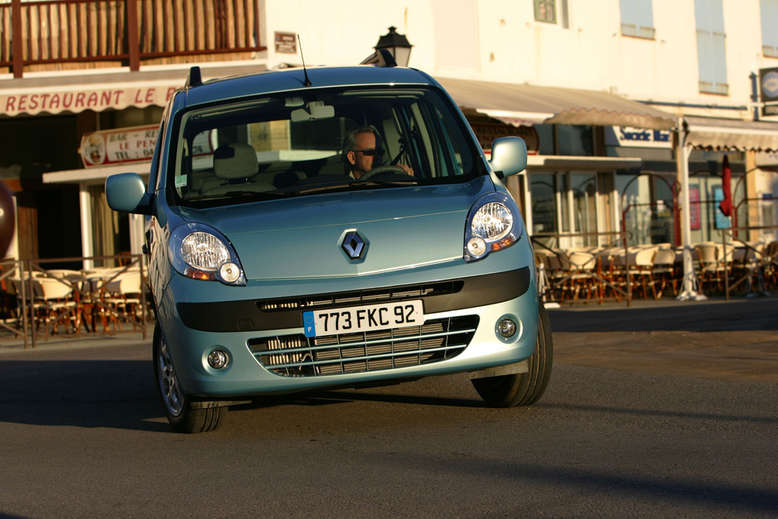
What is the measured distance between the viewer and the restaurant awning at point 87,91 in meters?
20.4

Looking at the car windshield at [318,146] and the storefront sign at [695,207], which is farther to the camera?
the storefront sign at [695,207]

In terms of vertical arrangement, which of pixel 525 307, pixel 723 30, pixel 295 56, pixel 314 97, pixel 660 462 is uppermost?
pixel 723 30

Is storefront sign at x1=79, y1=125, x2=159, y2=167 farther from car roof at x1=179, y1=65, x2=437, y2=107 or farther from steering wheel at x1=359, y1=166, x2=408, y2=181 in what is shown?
steering wheel at x1=359, y1=166, x2=408, y2=181

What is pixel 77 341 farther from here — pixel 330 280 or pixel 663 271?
pixel 330 280

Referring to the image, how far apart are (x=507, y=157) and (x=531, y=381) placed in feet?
4.07

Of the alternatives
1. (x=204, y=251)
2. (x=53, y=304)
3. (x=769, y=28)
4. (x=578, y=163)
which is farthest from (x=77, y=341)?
(x=769, y=28)

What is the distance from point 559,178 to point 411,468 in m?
22.2

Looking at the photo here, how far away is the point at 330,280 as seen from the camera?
20.5ft

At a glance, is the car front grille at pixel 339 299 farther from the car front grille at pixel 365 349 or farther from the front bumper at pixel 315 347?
the car front grille at pixel 365 349

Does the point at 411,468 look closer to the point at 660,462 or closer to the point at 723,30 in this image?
the point at 660,462

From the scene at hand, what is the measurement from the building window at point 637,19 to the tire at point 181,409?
76.9 ft

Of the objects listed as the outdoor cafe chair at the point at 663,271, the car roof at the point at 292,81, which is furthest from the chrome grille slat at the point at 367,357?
the outdoor cafe chair at the point at 663,271

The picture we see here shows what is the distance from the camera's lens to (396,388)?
8.67 m

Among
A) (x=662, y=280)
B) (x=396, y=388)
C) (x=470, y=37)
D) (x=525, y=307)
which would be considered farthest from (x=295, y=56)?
(x=525, y=307)
